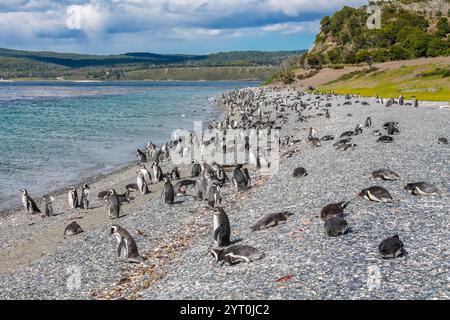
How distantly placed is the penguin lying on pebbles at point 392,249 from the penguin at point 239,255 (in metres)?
2.51

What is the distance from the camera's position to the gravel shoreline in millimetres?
9398

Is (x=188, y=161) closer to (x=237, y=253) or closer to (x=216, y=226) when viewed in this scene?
(x=216, y=226)

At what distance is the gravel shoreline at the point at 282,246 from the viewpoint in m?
9.40

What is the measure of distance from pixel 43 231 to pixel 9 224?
2.38 meters

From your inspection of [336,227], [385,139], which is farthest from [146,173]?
[336,227]

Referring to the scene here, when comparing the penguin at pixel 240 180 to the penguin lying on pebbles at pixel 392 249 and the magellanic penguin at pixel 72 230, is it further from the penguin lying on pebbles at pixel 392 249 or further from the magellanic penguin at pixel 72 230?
the penguin lying on pebbles at pixel 392 249

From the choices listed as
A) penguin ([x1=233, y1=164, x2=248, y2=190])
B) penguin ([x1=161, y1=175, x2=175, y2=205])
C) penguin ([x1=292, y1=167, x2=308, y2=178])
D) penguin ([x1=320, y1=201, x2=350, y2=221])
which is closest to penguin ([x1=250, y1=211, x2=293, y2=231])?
penguin ([x1=320, y1=201, x2=350, y2=221])

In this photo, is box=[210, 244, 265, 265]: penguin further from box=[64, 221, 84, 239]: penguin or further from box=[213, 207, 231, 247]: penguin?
box=[64, 221, 84, 239]: penguin

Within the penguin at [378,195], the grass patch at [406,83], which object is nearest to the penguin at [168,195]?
the penguin at [378,195]

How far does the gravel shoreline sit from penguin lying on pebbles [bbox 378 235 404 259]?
0.13 meters

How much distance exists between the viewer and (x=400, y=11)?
456 feet

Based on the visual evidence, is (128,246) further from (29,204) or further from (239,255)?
(29,204)

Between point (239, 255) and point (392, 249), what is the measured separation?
3.14 m

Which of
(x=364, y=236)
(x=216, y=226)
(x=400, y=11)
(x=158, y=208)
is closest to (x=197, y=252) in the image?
(x=216, y=226)
